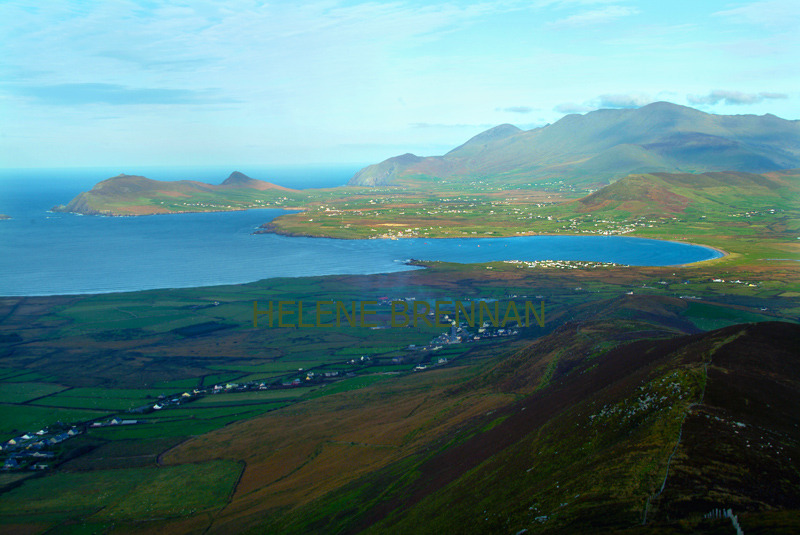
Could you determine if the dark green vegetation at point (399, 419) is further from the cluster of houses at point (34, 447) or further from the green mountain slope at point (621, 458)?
the cluster of houses at point (34, 447)

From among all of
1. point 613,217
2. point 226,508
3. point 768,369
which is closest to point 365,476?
point 226,508

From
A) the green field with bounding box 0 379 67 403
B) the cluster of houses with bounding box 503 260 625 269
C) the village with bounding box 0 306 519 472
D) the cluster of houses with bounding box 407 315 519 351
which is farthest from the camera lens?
the cluster of houses with bounding box 503 260 625 269

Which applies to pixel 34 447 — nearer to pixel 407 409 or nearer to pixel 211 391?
pixel 211 391

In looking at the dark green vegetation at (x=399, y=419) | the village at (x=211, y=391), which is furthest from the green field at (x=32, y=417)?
the village at (x=211, y=391)

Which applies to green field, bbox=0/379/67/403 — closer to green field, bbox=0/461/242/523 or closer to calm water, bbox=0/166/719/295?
green field, bbox=0/461/242/523

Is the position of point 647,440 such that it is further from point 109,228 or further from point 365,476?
point 109,228

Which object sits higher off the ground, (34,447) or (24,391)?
(24,391)

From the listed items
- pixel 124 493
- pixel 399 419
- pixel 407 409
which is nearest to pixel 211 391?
pixel 124 493

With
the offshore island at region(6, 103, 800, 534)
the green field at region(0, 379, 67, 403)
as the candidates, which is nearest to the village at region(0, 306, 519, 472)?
the offshore island at region(6, 103, 800, 534)
